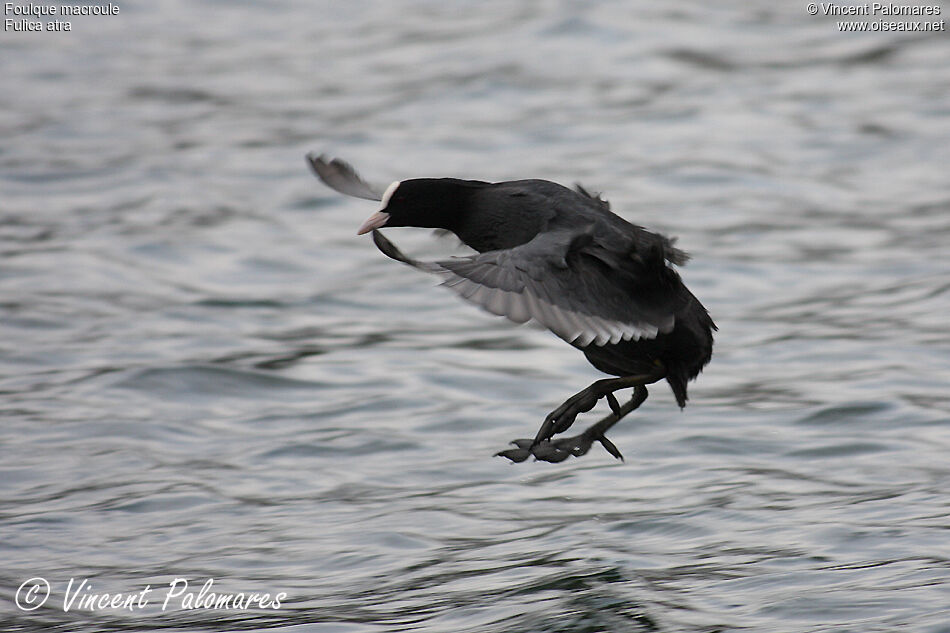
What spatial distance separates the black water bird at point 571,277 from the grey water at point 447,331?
2.21 feet

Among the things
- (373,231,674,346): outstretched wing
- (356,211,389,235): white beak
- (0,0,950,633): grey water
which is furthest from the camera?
(356,211,389,235): white beak

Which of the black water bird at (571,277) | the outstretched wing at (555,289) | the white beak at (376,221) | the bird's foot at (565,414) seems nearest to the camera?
the outstretched wing at (555,289)

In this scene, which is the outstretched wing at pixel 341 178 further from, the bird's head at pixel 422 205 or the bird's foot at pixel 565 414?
the bird's foot at pixel 565 414

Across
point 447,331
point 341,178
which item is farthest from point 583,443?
point 447,331

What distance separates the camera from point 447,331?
9016 mm

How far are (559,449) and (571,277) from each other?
103cm

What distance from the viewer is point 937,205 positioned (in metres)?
10.4

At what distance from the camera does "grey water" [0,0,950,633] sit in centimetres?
582

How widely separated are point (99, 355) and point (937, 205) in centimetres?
547

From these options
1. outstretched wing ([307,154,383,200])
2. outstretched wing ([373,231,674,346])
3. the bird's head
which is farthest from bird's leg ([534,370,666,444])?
outstretched wing ([307,154,383,200])

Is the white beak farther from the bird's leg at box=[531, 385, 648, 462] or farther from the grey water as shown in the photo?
the grey water

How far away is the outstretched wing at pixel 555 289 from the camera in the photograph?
16.4 feet

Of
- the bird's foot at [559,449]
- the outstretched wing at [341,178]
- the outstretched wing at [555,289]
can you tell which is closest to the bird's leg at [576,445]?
the bird's foot at [559,449]

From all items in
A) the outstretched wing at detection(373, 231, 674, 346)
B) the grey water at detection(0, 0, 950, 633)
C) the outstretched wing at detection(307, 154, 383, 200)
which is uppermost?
the outstretched wing at detection(307, 154, 383, 200)
